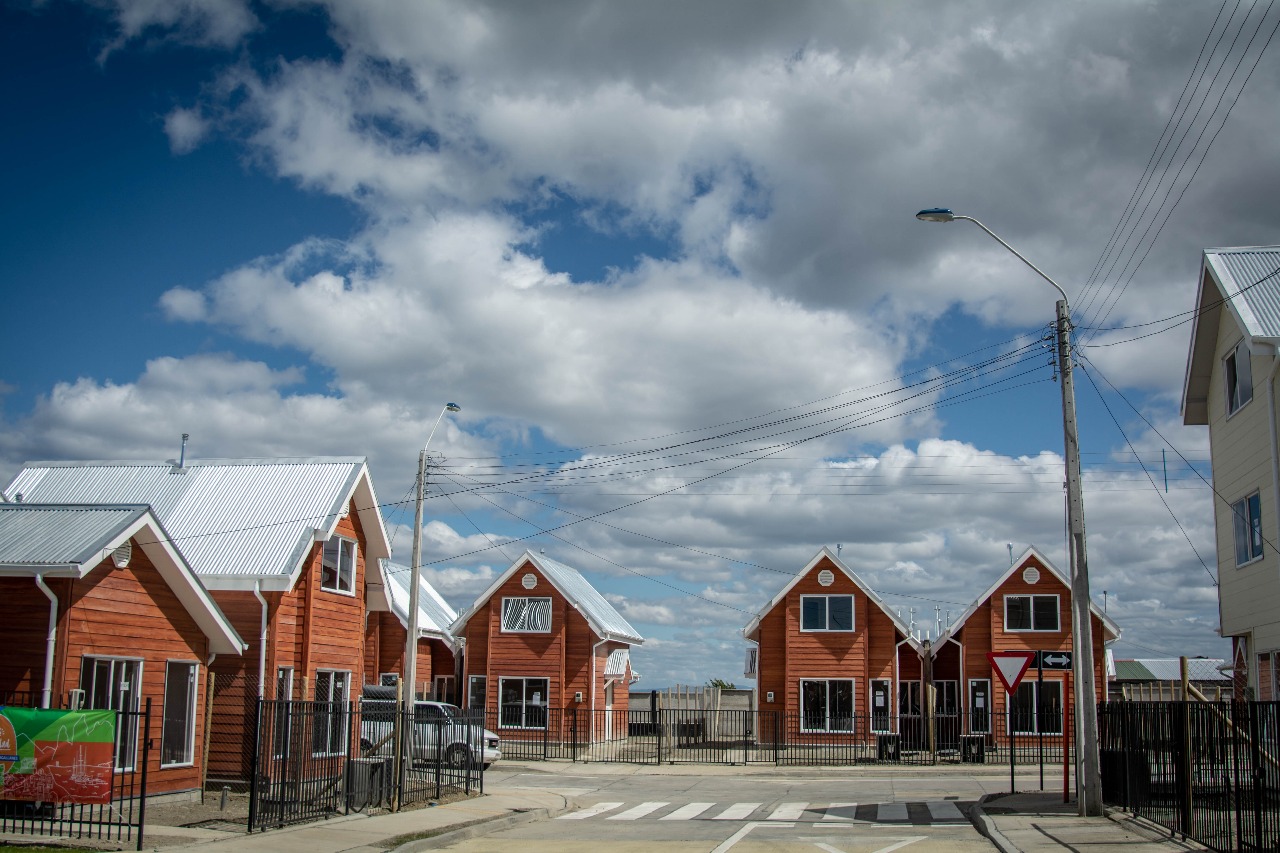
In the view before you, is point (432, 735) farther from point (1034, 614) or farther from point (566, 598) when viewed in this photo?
point (1034, 614)

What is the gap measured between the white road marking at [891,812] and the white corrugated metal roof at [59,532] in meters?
14.2

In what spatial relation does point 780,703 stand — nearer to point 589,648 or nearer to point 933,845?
point 589,648

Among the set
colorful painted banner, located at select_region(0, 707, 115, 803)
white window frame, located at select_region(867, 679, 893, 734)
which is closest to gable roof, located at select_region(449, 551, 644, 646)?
white window frame, located at select_region(867, 679, 893, 734)

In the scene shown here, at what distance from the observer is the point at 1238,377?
25.1 m

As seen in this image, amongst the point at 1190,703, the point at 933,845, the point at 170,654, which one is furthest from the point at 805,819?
the point at 170,654

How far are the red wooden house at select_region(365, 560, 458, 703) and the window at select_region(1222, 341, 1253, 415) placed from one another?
80.8 ft

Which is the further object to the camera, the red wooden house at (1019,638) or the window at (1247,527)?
the red wooden house at (1019,638)

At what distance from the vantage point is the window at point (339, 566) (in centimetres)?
2866

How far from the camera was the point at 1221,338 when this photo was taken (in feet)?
85.4

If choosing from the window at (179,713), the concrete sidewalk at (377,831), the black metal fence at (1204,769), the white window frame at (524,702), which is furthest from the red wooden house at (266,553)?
the black metal fence at (1204,769)

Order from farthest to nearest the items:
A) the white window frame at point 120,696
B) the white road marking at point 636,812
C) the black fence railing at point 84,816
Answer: the white road marking at point 636,812
the white window frame at point 120,696
the black fence railing at point 84,816

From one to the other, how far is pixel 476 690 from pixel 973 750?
59.4 feet

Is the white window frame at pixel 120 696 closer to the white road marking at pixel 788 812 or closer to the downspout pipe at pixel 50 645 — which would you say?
the downspout pipe at pixel 50 645

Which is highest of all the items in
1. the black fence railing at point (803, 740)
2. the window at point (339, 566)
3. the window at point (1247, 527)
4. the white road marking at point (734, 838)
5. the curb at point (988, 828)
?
the window at point (1247, 527)
